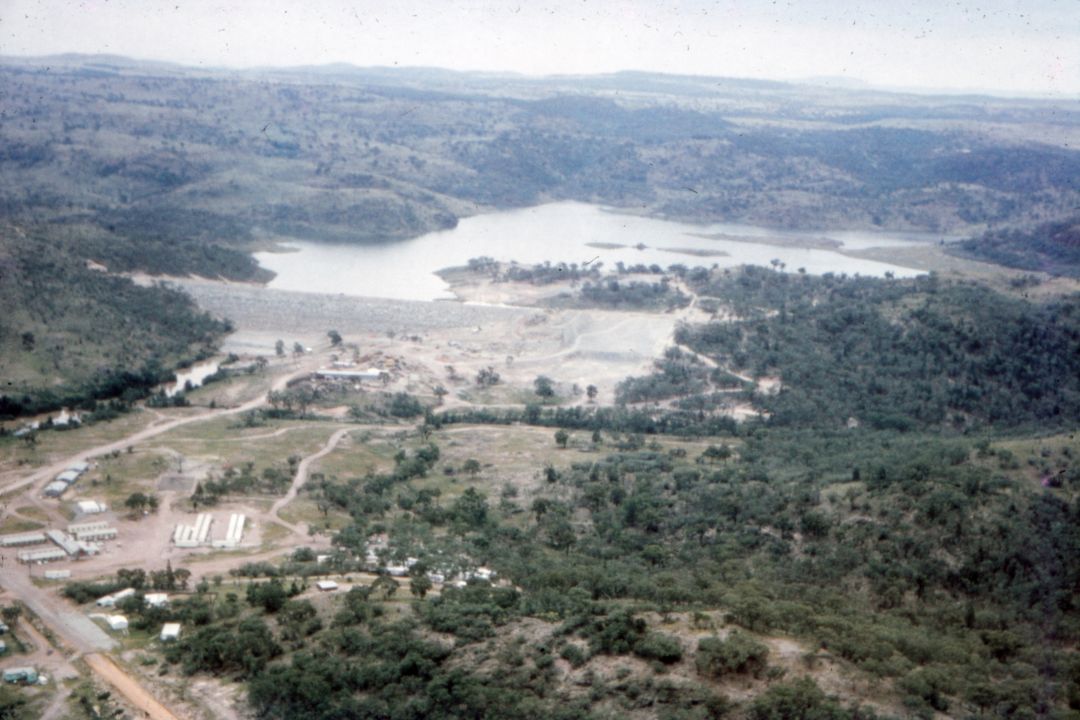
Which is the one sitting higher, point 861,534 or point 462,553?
point 861,534

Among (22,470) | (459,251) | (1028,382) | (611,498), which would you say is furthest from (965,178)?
(22,470)

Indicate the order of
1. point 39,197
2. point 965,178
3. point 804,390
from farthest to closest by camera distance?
1. point 965,178
2. point 39,197
3. point 804,390

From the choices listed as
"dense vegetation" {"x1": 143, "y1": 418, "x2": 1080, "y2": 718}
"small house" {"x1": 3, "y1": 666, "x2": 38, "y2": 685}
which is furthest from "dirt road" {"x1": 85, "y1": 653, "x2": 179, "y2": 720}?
"dense vegetation" {"x1": 143, "y1": 418, "x2": 1080, "y2": 718}

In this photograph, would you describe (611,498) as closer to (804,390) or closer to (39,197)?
(804,390)

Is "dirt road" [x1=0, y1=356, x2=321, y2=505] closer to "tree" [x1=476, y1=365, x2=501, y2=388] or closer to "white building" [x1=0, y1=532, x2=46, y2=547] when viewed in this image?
"white building" [x1=0, y1=532, x2=46, y2=547]

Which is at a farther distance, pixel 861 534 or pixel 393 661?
pixel 861 534

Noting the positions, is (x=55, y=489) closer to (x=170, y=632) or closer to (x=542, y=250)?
(x=170, y=632)
